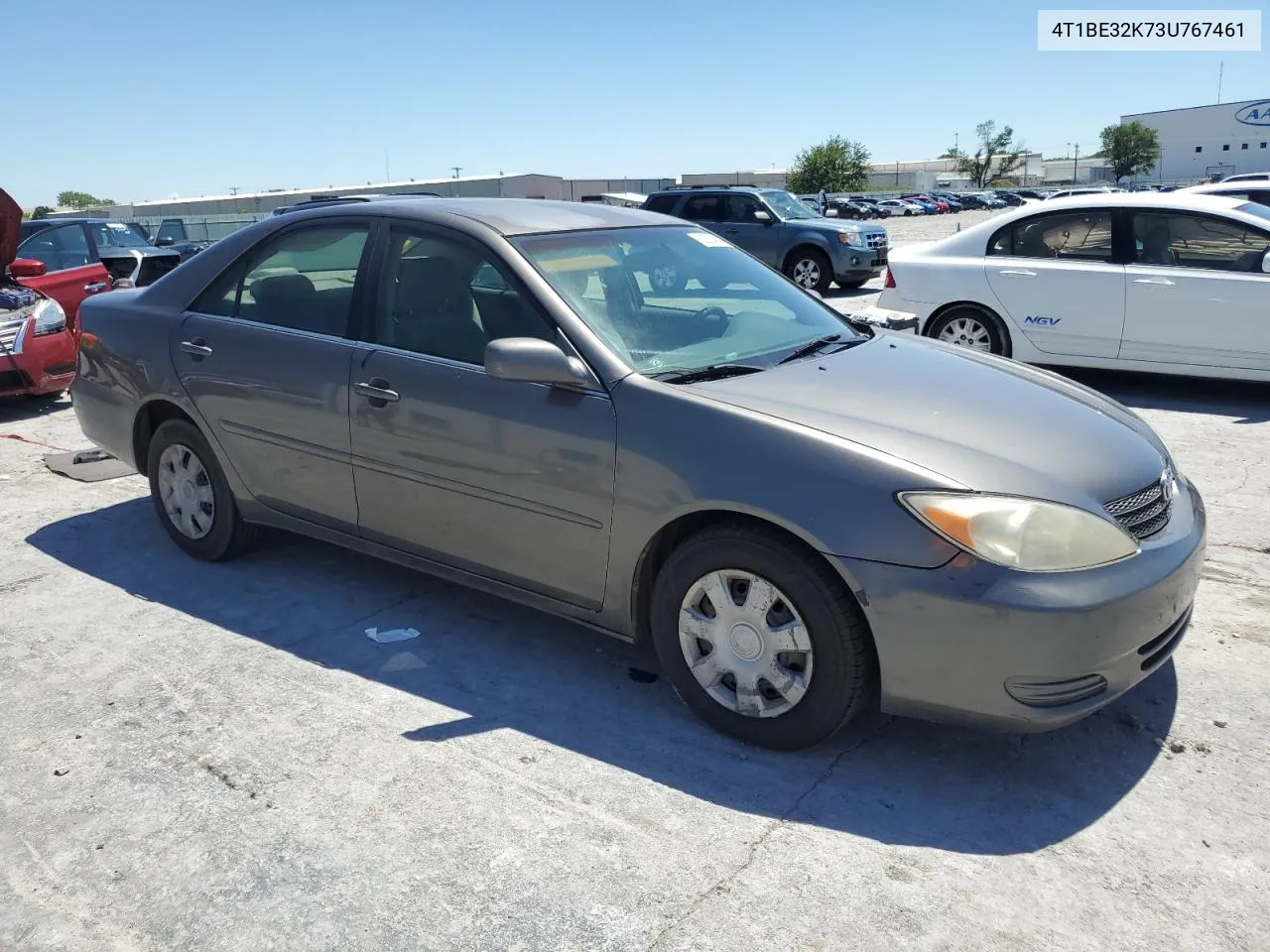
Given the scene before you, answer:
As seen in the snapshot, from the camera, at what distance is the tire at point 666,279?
397 centimetres

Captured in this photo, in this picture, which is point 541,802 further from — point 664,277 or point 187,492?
point 187,492

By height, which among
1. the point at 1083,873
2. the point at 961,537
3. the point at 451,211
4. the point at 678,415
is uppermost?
the point at 451,211

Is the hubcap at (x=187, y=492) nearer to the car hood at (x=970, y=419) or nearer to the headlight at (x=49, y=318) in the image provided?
the car hood at (x=970, y=419)

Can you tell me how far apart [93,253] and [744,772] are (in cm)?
1285

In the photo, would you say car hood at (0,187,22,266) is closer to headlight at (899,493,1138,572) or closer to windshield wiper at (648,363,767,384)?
windshield wiper at (648,363,767,384)

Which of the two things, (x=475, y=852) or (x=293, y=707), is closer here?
(x=475, y=852)

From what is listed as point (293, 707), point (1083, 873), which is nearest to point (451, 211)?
point (293, 707)

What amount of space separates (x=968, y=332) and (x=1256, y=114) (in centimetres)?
Answer: 10581

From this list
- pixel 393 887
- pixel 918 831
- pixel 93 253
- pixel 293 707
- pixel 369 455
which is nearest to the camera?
pixel 393 887

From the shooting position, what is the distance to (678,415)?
3184 millimetres

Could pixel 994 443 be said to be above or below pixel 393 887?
above

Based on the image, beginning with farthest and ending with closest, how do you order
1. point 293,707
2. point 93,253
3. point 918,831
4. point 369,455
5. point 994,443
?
point 93,253 < point 369,455 < point 293,707 < point 994,443 < point 918,831

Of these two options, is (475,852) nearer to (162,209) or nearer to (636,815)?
(636,815)

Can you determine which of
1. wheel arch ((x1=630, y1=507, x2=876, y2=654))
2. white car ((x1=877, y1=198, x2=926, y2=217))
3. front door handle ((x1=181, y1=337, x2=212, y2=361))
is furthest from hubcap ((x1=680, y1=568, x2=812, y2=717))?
white car ((x1=877, y1=198, x2=926, y2=217))
